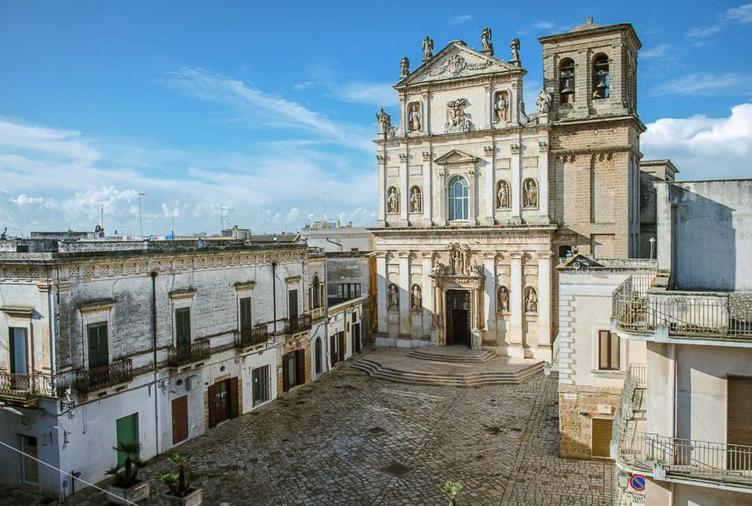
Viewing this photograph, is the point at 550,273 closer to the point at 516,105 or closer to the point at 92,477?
the point at 516,105

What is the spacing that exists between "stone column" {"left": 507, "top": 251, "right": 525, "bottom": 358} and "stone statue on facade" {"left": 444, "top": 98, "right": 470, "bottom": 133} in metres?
7.90

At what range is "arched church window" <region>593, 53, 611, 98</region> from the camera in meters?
31.0

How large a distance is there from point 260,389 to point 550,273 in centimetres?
1633

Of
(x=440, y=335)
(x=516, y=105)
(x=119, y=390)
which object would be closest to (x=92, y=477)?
(x=119, y=390)

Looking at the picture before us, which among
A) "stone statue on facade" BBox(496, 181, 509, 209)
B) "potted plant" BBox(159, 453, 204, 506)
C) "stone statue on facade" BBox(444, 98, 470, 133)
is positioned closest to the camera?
"potted plant" BBox(159, 453, 204, 506)

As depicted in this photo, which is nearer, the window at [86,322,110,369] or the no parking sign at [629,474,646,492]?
the no parking sign at [629,474,646,492]

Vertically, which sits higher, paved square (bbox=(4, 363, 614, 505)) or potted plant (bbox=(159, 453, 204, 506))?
potted plant (bbox=(159, 453, 204, 506))

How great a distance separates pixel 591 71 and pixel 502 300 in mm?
13220

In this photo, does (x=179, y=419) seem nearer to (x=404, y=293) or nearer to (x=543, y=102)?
(x=404, y=293)

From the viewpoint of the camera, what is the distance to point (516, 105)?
106ft

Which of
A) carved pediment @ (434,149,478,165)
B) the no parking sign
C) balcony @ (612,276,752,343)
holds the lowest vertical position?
the no parking sign

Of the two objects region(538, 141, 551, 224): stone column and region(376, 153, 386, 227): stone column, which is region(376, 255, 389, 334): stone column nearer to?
region(376, 153, 386, 227): stone column

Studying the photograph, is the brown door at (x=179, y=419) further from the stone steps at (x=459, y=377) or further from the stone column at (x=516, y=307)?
the stone column at (x=516, y=307)

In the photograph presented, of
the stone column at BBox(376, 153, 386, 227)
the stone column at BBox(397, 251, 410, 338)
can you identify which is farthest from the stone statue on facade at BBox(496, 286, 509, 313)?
the stone column at BBox(376, 153, 386, 227)
